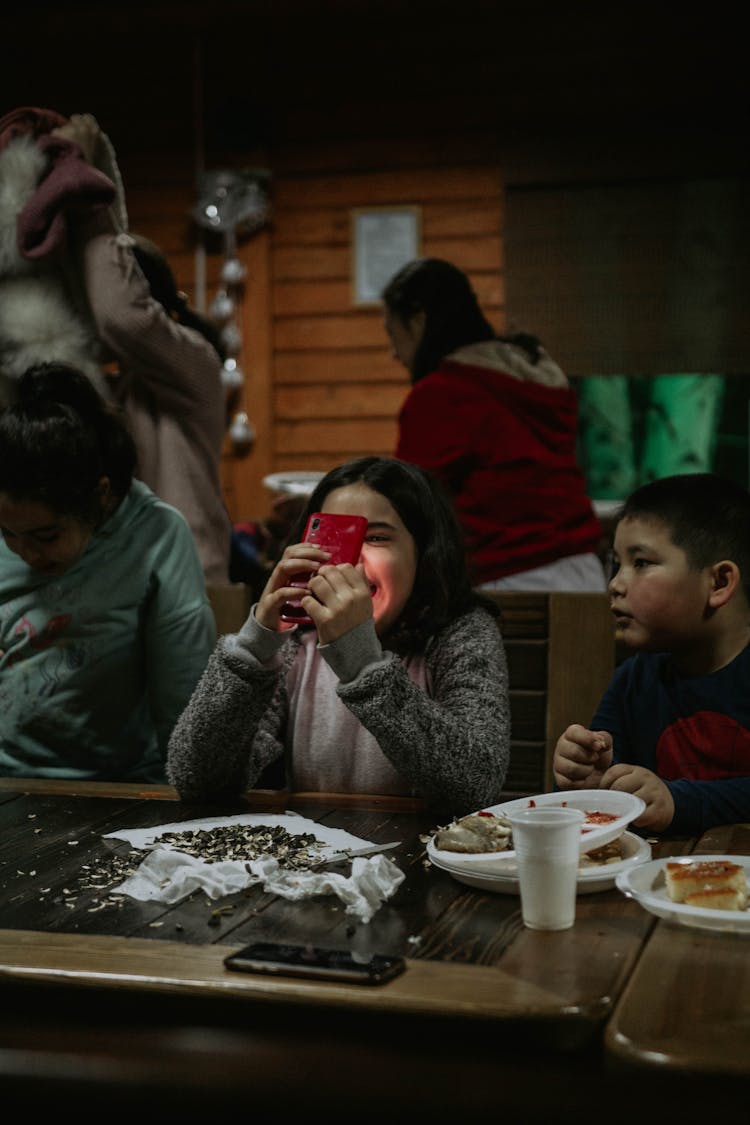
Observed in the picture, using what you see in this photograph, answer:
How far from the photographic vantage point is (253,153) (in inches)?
250

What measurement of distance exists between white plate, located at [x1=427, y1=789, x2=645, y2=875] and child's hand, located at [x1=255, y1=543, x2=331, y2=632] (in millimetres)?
426

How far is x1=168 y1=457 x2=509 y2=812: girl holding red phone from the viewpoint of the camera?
174 cm

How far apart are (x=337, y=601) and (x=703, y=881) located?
2.21 feet

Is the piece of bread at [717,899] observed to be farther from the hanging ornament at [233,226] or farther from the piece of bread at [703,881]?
the hanging ornament at [233,226]

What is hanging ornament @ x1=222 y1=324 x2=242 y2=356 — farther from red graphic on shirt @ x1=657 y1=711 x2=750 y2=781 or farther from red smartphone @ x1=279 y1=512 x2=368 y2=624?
red graphic on shirt @ x1=657 y1=711 x2=750 y2=781

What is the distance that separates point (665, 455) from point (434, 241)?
4.98ft

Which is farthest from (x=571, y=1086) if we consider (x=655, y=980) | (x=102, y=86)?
(x=102, y=86)

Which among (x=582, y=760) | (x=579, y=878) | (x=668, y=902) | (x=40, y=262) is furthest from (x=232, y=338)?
(x=668, y=902)

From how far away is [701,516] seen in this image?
6.14 feet

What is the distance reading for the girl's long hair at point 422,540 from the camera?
6.74ft

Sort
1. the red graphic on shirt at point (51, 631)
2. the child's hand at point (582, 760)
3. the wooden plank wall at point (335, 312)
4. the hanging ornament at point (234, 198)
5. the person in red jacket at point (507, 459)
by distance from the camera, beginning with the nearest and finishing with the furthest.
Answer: the child's hand at point (582, 760)
the red graphic on shirt at point (51, 631)
the person in red jacket at point (507, 459)
the wooden plank wall at point (335, 312)
the hanging ornament at point (234, 198)

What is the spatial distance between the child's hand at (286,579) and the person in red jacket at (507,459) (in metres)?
1.32

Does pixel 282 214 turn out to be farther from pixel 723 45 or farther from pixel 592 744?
pixel 592 744

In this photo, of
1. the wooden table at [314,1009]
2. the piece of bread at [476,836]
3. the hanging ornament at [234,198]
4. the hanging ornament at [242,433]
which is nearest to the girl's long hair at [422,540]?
the piece of bread at [476,836]
